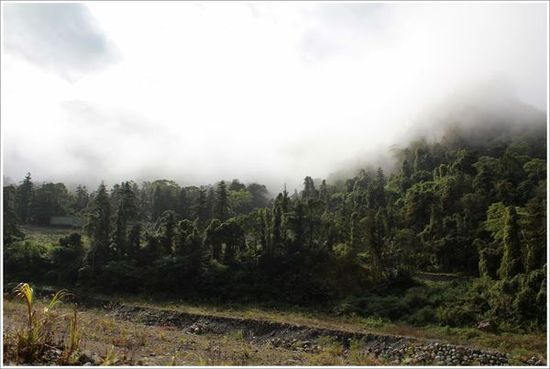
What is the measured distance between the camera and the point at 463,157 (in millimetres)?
54312

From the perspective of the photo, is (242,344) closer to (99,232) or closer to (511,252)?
(511,252)

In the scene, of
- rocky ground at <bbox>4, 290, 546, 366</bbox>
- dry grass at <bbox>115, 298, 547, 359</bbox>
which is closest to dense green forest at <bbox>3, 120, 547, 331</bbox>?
dry grass at <bbox>115, 298, 547, 359</bbox>

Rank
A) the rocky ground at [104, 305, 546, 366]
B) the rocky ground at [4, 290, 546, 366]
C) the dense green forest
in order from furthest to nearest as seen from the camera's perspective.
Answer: the dense green forest → the rocky ground at [104, 305, 546, 366] → the rocky ground at [4, 290, 546, 366]

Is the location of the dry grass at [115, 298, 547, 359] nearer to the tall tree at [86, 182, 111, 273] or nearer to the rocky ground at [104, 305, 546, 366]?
Answer: the rocky ground at [104, 305, 546, 366]

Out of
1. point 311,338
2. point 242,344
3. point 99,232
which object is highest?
point 99,232

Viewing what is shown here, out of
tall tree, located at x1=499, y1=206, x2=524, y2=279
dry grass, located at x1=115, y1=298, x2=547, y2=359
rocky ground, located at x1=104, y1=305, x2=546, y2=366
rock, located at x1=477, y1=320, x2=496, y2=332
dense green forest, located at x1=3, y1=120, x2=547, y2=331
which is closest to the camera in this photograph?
rocky ground, located at x1=104, y1=305, x2=546, y2=366

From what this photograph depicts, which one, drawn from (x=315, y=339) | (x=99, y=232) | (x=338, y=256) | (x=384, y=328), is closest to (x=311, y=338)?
(x=315, y=339)

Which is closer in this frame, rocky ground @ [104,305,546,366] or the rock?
rocky ground @ [104,305,546,366]

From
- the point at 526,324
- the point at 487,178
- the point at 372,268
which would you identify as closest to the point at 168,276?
the point at 372,268

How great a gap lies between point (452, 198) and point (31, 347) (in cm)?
4200

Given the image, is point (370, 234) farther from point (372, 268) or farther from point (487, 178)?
point (487, 178)

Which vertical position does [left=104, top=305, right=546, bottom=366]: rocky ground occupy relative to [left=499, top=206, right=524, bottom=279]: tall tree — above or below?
below

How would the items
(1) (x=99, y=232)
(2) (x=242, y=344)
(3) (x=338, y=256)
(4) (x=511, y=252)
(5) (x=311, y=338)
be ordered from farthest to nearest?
(1) (x=99, y=232), (3) (x=338, y=256), (4) (x=511, y=252), (5) (x=311, y=338), (2) (x=242, y=344)

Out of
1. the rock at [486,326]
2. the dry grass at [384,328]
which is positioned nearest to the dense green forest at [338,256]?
the rock at [486,326]
